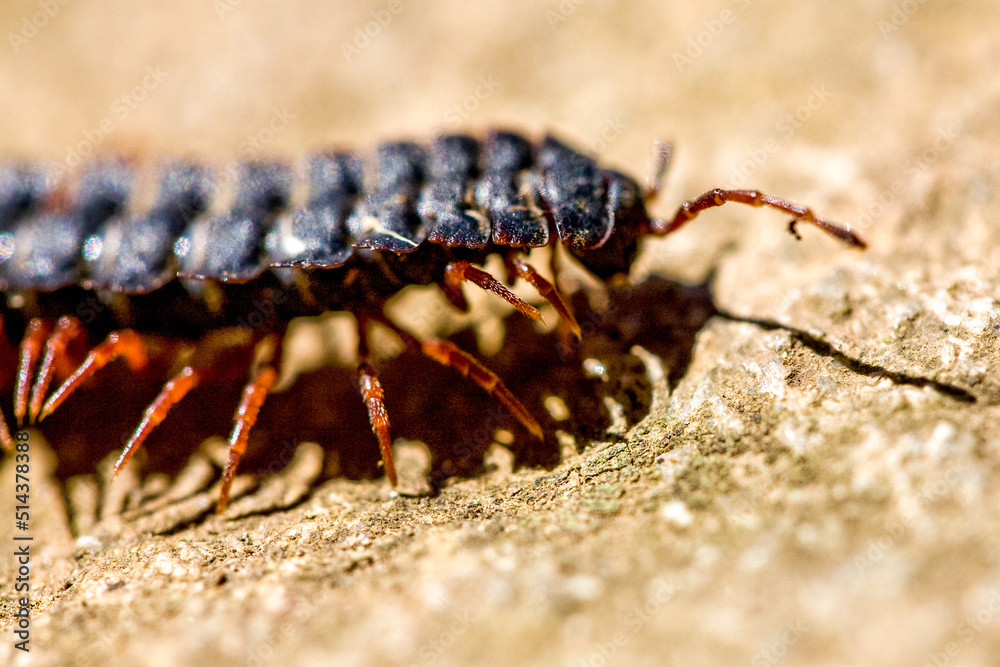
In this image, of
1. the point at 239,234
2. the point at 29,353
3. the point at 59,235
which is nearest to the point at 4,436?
the point at 29,353

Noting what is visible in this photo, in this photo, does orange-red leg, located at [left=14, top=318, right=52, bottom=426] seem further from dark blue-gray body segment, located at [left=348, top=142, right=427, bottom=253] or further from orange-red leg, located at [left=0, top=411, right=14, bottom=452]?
dark blue-gray body segment, located at [left=348, top=142, right=427, bottom=253]

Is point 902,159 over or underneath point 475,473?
over

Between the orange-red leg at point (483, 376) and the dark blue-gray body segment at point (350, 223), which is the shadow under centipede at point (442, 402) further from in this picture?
the dark blue-gray body segment at point (350, 223)

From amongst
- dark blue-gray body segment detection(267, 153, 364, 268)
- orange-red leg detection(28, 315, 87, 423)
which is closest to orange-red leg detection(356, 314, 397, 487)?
dark blue-gray body segment detection(267, 153, 364, 268)

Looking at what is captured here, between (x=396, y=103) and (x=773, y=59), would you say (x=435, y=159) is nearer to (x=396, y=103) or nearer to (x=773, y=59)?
(x=396, y=103)

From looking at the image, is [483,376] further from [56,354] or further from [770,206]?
[56,354]

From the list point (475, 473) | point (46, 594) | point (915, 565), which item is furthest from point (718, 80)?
point (46, 594)
